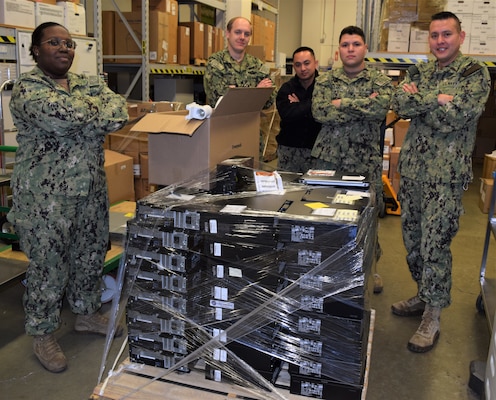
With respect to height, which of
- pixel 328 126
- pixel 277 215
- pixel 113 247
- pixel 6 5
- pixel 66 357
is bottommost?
pixel 66 357

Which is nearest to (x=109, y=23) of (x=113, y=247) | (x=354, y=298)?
(x=113, y=247)

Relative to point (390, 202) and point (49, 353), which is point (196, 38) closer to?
point (390, 202)

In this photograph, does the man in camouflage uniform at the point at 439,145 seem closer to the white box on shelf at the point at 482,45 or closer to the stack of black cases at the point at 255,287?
the stack of black cases at the point at 255,287

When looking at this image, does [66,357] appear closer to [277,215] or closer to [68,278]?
[68,278]

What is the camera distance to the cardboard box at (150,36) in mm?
5527

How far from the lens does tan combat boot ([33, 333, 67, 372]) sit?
255 cm

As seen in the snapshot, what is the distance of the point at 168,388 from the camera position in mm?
1968

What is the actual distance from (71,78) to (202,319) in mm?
1380

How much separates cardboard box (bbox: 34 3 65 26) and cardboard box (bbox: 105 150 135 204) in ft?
3.67

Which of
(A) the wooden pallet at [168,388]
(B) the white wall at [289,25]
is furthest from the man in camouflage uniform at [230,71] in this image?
(B) the white wall at [289,25]

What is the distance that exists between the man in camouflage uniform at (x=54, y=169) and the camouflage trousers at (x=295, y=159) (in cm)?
163

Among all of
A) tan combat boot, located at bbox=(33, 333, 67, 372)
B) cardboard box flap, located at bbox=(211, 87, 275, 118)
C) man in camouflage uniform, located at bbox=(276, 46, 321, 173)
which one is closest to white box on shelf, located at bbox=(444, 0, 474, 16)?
man in camouflage uniform, located at bbox=(276, 46, 321, 173)

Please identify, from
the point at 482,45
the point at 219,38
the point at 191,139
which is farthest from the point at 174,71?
the point at 191,139

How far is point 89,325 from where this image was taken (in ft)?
9.58
